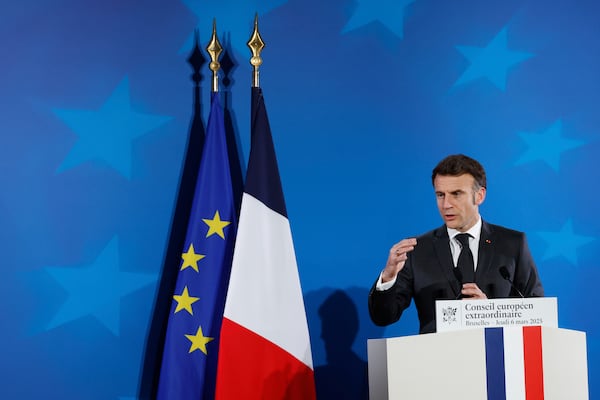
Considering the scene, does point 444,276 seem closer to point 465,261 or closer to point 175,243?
point 465,261

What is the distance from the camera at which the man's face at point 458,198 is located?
2.89 meters

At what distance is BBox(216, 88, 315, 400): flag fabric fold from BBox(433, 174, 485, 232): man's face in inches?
27.3

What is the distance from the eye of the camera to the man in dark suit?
9.32 feet

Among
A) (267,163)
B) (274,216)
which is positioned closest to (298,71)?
(267,163)

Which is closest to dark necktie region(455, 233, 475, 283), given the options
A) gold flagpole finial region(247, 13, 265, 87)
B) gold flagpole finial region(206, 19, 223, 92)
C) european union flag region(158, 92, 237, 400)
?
european union flag region(158, 92, 237, 400)

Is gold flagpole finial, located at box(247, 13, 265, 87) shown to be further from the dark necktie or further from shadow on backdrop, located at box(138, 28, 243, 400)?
the dark necktie

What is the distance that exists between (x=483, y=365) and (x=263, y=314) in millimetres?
1139

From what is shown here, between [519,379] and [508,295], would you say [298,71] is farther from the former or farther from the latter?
[519,379]

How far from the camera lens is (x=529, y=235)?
365cm

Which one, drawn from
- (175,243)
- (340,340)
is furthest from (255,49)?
(340,340)

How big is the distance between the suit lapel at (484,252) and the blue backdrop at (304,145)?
65cm

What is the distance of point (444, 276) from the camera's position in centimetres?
288

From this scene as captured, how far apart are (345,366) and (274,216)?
0.83m

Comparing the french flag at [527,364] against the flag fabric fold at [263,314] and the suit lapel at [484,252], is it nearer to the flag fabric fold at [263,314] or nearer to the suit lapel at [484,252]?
the suit lapel at [484,252]
